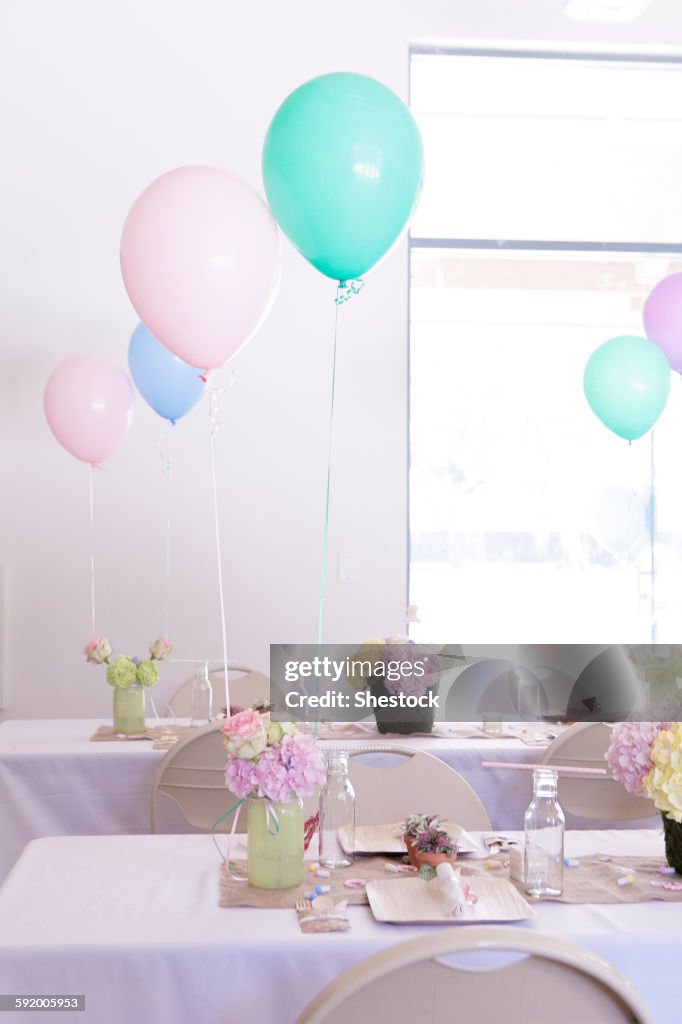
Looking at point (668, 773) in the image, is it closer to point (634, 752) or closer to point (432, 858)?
point (634, 752)

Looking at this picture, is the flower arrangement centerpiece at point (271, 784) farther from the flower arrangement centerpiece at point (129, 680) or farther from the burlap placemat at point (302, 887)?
the flower arrangement centerpiece at point (129, 680)

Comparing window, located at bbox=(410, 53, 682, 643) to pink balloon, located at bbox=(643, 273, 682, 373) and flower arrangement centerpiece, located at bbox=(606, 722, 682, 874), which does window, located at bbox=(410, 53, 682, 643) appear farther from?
flower arrangement centerpiece, located at bbox=(606, 722, 682, 874)

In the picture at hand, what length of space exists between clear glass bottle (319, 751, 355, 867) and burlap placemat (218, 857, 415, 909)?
0.04m

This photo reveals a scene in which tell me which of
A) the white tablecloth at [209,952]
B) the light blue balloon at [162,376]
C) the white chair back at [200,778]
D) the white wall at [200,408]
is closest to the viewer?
the white tablecloth at [209,952]

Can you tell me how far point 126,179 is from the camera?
4609 mm

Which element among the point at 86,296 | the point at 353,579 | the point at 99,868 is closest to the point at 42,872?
the point at 99,868

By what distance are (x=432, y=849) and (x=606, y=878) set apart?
0.98ft

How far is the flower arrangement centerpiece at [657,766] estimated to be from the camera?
178 centimetres

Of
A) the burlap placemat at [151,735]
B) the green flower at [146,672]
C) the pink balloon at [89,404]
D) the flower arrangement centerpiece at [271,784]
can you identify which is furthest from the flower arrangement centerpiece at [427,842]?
the pink balloon at [89,404]

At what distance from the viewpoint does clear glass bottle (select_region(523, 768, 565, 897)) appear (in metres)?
1.74

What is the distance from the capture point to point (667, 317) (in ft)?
13.0

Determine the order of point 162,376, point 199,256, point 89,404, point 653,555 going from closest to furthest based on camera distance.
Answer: point 199,256
point 162,376
point 89,404
point 653,555

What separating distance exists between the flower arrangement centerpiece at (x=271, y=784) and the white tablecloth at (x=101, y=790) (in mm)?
1250

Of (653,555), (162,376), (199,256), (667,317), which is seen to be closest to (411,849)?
(199,256)
